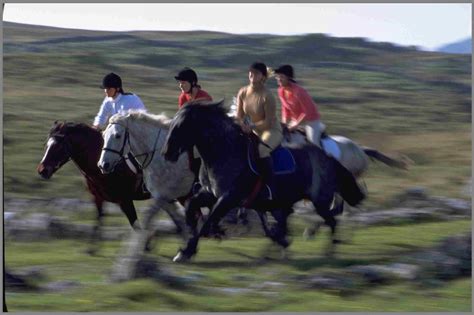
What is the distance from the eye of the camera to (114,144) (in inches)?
510

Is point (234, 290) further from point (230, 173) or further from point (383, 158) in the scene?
point (383, 158)

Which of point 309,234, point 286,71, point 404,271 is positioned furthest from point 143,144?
point 404,271

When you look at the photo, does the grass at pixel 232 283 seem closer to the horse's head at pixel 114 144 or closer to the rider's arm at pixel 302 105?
the horse's head at pixel 114 144

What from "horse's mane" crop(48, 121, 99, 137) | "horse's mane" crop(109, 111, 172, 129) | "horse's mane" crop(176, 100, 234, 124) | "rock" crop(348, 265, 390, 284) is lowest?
"rock" crop(348, 265, 390, 284)

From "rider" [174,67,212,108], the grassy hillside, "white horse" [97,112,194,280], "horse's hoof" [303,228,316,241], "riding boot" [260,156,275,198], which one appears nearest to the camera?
"riding boot" [260,156,275,198]

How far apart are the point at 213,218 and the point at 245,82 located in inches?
1269

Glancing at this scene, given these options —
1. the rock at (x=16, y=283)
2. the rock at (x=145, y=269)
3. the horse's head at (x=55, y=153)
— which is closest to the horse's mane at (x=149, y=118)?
the horse's head at (x=55, y=153)

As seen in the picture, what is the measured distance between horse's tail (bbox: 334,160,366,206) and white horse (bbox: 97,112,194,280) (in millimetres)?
1897

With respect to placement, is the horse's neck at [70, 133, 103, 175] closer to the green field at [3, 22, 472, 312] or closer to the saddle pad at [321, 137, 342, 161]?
the green field at [3, 22, 472, 312]

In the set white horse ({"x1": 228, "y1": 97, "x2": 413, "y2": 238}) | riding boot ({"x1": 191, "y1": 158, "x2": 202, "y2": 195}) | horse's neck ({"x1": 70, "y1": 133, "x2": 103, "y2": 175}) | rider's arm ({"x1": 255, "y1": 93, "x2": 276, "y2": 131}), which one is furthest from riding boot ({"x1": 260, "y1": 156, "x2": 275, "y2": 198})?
horse's neck ({"x1": 70, "y1": 133, "x2": 103, "y2": 175})

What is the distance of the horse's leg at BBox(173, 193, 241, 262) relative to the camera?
1211cm

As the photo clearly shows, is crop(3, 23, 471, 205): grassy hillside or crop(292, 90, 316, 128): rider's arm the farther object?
crop(3, 23, 471, 205): grassy hillside

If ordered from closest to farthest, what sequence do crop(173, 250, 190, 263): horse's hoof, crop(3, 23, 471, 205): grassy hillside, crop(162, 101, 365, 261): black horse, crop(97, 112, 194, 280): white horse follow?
crop(162, 101, 365, 261): black horse → crop(173, 250, 190, 263): horse's hoof → crop(97, 112, 194, 280): white horse → crop(3, 23, 471, 205): grassy hillside

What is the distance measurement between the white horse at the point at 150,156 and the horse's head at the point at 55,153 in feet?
2.42
